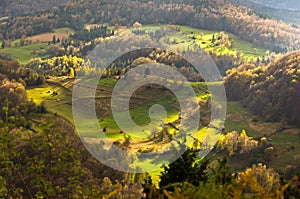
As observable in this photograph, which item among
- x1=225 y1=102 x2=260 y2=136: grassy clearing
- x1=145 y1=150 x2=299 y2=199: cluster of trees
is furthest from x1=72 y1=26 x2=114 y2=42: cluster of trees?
x1=145 y1=150 x2=299 y2=199: cluster of trees

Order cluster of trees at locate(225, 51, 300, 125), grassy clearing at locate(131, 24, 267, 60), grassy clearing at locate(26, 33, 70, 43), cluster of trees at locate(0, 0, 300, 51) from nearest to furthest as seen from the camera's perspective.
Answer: cluster of trees at locate(225, 51, 300, 125)
grassy clearing at locate(131, 24, 267, 60)
cluster of trees at locate(0, 0, 300, 51)
grassy clearing at locate(26, 33, 70, 43)

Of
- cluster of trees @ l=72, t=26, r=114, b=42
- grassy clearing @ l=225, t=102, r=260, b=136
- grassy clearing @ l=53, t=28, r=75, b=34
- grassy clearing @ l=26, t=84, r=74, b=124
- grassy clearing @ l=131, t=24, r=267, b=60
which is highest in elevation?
grassy clearing @ l=26, t=84, r=74, b=124

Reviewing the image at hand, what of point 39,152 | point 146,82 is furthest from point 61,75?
point 39,152

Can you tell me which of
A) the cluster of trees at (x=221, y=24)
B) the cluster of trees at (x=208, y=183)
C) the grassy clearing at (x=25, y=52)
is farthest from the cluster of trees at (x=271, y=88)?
the grassy clearing at (x=25, y=52)

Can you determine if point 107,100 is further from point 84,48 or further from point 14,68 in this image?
point 84,48

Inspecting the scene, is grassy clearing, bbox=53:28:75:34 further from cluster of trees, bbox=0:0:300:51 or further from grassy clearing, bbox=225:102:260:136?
grassy clearing, bbox=225:102:260:136

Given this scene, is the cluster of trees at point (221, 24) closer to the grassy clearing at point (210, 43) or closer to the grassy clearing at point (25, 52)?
the grassy clearing at point (210, 43)

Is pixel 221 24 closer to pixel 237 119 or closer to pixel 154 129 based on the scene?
pixel 237 119

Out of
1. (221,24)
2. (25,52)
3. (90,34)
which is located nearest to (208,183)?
(25,52)

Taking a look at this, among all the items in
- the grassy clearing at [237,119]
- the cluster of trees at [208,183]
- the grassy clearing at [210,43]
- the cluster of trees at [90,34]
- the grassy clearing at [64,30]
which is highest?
the cluster of trees at [208,183]
